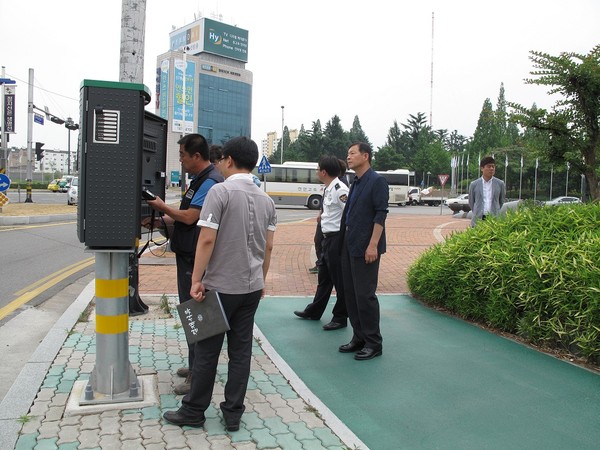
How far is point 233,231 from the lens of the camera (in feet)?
10.8

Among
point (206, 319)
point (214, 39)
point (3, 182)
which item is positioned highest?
point (214, 39)

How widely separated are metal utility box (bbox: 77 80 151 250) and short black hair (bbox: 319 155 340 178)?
2.96 meters

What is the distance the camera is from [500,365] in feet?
15.1

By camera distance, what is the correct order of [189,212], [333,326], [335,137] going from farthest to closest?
[335,137] → [333,326] → [189,212]

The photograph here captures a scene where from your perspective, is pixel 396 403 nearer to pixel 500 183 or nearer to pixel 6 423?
pixel 6 423

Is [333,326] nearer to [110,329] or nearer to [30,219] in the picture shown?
[110,329]

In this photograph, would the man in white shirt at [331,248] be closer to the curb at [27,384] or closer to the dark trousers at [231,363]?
the dark trousers at [231,363]

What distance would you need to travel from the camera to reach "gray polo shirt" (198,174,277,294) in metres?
3.25

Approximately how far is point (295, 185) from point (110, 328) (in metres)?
34.1

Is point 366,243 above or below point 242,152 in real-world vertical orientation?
below

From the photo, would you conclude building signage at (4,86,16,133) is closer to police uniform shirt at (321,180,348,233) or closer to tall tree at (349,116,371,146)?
police uniform shirt at (321,180,348,233)

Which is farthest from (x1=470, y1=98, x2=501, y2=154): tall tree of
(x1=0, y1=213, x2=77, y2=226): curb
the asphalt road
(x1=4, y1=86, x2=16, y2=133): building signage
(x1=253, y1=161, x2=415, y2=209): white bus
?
the asphalt road

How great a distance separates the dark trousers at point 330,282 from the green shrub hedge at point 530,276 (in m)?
1.36

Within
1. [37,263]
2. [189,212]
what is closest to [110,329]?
[189,212]
